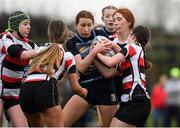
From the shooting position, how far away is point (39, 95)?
31.7 feet

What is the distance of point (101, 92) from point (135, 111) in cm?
147

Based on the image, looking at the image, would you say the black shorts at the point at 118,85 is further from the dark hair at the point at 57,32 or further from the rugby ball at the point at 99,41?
the dark hair at the point at 57,32

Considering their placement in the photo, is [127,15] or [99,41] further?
[99,41]

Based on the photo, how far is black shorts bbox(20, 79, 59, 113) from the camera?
9.67 m

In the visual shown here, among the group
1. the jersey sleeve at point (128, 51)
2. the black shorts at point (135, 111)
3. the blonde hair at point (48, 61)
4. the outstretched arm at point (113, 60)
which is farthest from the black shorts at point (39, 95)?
the jersey sleeve at point (128, 51)

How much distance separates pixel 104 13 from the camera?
36.7 ft

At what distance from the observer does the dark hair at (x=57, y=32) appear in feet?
32.6

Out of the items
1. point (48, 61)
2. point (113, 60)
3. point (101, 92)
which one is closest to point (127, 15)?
point (113, 60)

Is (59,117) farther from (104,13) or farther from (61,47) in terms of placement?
(104,13)

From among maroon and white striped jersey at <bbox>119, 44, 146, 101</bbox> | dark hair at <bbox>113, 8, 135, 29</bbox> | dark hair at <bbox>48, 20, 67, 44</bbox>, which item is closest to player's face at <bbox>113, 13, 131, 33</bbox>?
dark hair at <bbox>113, 8, 135, 29</bbox>

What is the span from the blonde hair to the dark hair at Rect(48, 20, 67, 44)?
149 mm

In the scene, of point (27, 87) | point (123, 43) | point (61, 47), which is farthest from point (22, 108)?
point (123, 43)

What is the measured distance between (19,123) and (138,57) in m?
2.12

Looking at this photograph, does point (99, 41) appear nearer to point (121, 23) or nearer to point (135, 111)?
point (121, 23)
